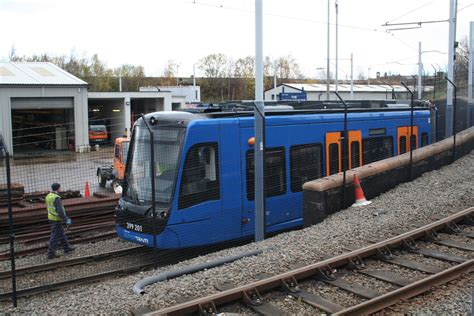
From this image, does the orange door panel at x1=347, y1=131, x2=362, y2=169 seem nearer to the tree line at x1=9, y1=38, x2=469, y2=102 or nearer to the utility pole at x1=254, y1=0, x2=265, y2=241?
the utility pole at x1=254, y1=0, x2=265, y2=241

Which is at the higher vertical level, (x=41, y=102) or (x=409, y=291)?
(x=41, y=102)

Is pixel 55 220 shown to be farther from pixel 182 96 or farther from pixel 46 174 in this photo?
pixel 182 96

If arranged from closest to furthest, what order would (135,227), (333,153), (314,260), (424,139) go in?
(314,260), (135,227), (333,153), (424,139)

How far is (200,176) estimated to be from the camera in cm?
1012

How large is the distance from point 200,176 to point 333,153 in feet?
14.4

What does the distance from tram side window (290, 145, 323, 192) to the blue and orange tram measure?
0.02 metres

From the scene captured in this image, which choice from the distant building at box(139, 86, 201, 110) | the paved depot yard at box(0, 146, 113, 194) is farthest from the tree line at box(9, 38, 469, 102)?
the paved depot yard at box(0, 146, 113, 194)

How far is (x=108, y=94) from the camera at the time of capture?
149 ft

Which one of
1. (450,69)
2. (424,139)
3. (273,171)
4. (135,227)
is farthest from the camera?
(450,69)

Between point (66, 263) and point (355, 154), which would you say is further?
point (355, 154)

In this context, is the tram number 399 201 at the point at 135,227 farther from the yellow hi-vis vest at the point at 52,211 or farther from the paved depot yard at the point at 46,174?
the paved depot yard at the point at 46,174

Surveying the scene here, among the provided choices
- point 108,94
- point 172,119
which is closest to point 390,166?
point 172,119

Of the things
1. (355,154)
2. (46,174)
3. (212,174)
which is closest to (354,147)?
(355,154)

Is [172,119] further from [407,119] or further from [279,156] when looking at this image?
[407,119]
